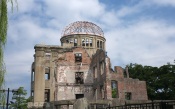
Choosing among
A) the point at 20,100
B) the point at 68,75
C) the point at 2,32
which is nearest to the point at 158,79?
the point at 68,75

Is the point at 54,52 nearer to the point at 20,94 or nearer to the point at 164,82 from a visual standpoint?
the point at 20,94

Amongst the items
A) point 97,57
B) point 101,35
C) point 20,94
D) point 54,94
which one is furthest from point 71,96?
point 101,35

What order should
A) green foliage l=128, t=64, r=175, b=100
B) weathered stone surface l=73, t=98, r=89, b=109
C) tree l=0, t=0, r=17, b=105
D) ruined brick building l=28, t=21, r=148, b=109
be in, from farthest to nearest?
green foliage l=128, t=64, r=175, b=100
ruined brick building l=28, t=21, r=148, b=109
weathered stone surface l=73, t=98, r=89, b=109
tree l=0, t=0, r=17, b=105

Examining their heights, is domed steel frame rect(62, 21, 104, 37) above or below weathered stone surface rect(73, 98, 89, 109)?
above

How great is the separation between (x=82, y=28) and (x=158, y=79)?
15.0 meters

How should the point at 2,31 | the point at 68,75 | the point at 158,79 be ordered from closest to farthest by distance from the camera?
the point at 2,31 < the point at 68,75 < the point at 158,79

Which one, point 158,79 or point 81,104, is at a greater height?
point 158,79

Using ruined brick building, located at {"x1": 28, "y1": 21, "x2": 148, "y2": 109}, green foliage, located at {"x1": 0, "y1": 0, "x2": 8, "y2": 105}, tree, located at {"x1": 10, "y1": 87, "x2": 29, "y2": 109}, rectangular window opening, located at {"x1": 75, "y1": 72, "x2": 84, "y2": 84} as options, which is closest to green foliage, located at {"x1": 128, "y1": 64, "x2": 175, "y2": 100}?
ruined brick building, located at {"x1": 28, "y1": 21, "x2": 148, "y2": 109}

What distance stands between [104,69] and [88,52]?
10.7 metres

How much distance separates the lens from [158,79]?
128ft

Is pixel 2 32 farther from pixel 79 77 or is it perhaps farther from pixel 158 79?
pixel 158 79

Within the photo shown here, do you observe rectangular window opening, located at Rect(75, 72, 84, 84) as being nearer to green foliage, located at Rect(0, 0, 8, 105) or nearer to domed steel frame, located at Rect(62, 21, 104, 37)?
domed steel frame, located at Rect(62, 21, 104, 37)

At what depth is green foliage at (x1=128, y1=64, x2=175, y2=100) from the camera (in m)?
37.0

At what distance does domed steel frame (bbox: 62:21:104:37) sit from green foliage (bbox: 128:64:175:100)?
9.44 m
